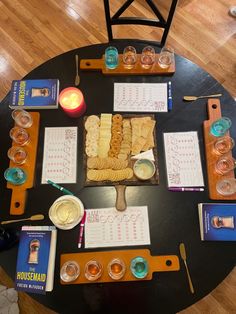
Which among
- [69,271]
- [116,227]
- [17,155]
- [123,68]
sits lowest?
[69,271]

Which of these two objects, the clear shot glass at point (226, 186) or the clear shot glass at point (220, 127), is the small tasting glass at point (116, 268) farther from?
the clear shot glass at point (220, 127)

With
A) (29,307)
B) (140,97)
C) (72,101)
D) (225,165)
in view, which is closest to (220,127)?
(225,165)

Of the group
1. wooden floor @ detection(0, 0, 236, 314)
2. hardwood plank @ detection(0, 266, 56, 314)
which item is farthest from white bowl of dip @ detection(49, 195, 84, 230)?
wooden floor @ detection(0, 0, 236, 314)

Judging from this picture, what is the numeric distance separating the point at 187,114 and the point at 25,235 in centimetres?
97

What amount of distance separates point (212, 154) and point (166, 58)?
0.58 meters

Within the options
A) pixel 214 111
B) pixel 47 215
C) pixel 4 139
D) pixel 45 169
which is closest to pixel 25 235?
pixel 47 215

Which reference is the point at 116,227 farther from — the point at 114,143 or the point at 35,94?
the point at 35,94

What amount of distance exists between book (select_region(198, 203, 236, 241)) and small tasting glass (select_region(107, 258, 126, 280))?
37 centimetres

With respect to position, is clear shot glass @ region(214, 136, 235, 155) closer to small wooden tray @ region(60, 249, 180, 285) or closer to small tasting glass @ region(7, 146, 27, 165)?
small wooden tray @ region(60, 249, 180, 285)

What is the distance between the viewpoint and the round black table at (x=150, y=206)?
1.05 metres

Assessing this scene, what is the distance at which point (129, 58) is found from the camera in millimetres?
1416

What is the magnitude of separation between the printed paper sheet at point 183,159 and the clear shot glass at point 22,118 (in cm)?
69

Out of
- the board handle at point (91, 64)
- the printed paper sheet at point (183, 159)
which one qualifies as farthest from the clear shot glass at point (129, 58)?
the printed paper sheet at point (183, 159)

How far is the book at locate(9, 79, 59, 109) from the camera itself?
135cm
